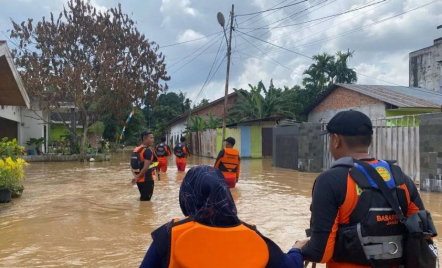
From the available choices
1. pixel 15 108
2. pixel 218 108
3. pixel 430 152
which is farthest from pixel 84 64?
pixel 430 152

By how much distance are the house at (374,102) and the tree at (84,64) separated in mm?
12373

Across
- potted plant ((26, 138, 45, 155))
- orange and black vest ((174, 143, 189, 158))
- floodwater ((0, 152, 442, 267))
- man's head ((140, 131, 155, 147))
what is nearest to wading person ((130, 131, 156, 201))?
man's head ((140, 131, 155, 147))

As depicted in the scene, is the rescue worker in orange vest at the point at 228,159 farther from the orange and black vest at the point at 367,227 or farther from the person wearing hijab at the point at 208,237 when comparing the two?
the person wearing hijab at the point at 208,237

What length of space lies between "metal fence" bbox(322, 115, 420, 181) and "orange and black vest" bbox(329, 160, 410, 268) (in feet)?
32.7

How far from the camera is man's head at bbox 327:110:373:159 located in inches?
89.0

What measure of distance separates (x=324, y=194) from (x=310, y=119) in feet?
93.6

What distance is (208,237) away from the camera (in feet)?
5.84

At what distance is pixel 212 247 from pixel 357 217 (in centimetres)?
79

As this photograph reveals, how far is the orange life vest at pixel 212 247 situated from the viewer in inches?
69.2

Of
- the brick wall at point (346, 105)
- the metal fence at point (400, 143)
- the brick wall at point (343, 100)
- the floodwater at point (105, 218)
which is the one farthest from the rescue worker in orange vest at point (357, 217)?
the brick wall at point (343, 100)

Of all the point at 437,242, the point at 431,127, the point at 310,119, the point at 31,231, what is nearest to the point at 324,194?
the point at 437,242

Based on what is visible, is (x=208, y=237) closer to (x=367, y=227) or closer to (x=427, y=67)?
(x=367, y=227)

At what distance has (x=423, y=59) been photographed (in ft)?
103

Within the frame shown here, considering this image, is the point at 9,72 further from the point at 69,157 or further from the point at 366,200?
the point at 69,157
